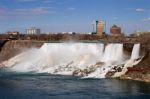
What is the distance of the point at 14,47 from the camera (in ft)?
205

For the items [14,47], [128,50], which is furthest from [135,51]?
[14,47]

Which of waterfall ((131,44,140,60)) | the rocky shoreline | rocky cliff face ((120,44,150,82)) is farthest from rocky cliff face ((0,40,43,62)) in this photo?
rocky cliff face ((120,44,150,82))

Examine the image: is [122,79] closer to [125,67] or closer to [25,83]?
[125,67]

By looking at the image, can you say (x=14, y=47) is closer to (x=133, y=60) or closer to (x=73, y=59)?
(x=73, y=59)

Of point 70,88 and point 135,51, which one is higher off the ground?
point 135,51

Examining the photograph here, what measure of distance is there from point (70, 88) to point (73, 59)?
1643 cm

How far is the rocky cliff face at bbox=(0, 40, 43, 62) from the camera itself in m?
Result: 59.5

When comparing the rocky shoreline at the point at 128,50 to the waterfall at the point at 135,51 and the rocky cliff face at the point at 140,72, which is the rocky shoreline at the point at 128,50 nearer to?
the rocky cliff face at the point at 140,72

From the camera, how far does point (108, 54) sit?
47.9m

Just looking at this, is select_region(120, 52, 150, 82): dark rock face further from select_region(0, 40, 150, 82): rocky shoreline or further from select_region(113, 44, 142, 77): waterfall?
select_region(113, 44, 142, 77): waterfall

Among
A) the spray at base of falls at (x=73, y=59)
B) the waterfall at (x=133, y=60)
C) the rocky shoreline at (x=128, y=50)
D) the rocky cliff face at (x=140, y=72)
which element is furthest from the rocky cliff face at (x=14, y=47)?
the rocky cliff face at (x=140, y=72)

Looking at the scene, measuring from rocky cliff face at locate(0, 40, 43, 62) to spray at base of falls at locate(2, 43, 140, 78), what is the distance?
1.73 meters

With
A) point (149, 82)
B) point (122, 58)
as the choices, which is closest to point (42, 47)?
point (122, 58)

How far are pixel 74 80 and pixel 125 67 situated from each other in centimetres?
549
